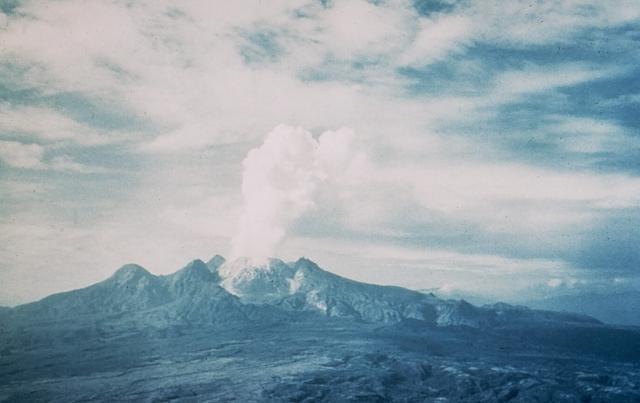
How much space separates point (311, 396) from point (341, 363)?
Answer: 157ft

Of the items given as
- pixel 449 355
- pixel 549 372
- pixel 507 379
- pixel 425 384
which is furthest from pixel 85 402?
pixel 549 372

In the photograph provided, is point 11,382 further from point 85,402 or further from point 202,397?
point 202,397

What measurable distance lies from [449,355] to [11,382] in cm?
16453

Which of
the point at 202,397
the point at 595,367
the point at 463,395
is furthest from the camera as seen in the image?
the point at 595,367

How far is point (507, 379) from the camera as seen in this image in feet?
480

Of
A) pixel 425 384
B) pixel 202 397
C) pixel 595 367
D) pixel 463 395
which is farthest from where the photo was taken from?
pixel 595 367

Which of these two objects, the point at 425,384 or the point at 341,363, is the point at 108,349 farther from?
the point at 425,384

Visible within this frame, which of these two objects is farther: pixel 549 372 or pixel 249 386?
pixel 549 372

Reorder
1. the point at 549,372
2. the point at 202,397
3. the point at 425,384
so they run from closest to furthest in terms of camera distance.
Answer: the point at 202,397 < the point at 425,384 < the point at 549,372

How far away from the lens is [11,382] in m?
130

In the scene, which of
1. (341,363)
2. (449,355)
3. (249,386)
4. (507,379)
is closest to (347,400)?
(249,386)

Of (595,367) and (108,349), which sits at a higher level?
(108,349)

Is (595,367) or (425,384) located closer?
(425,384)

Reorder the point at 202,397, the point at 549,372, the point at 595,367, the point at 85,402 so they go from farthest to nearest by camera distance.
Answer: the point at 595,367
the point at 549,372
the point at 202,397
the point at 85,402
